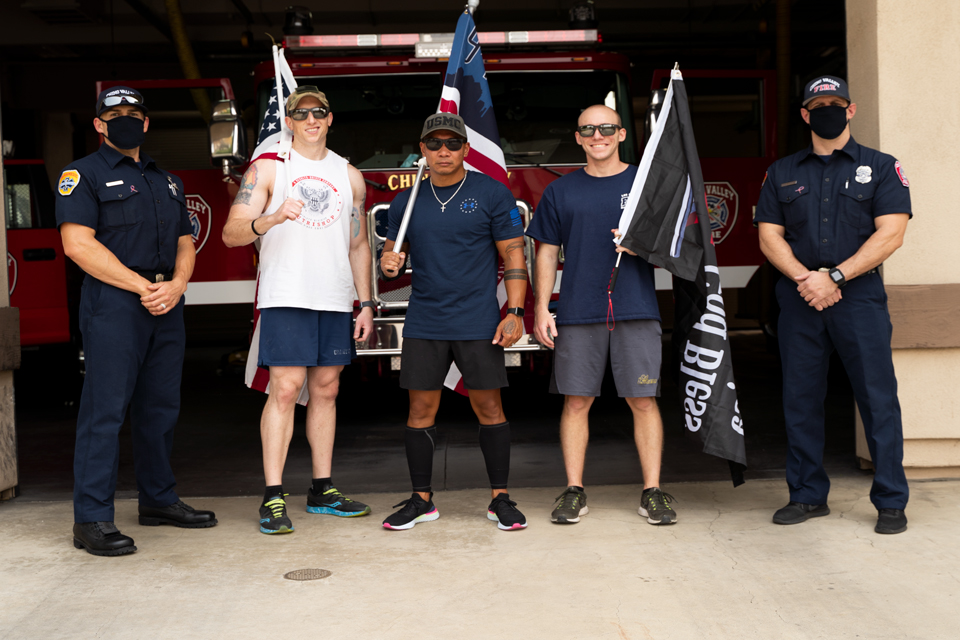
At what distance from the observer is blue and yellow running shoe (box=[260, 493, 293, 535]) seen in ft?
13.1

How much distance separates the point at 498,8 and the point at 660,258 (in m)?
9.15

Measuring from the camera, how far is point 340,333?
427 centimetres

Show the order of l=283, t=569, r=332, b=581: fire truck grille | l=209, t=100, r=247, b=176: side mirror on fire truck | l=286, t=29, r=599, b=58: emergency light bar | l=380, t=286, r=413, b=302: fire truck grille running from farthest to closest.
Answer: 1. l=380, t=286, r=413, b=302: fire truck grille
2. l=286, t=29, r=599, b=58: emergency light bar
3. l=209, t=100, r=247, b=176: side mirror on fire truck
4. l=283, t=569, r=332, b=581: fire truck grille

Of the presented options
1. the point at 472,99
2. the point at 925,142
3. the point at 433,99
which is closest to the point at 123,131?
the point at 472,99

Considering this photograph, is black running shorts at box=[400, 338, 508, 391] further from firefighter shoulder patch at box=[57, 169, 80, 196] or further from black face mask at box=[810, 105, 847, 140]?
black face mask at box=[810, 105, 847, 140]

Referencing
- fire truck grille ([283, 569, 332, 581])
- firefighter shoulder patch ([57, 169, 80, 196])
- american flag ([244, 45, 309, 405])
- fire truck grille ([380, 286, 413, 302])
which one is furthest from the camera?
fire truck grille ([380, 286, 413, 302])

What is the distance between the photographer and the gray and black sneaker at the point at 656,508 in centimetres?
402

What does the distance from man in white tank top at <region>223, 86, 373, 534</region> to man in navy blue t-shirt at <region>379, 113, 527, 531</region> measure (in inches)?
11.6

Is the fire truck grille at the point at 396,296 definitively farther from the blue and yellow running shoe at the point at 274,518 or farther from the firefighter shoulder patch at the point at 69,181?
the firefighter shoulder patch at the point at 69,181

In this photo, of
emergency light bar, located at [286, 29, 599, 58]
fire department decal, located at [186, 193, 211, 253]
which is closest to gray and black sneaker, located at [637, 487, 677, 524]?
emergency light bar, located at [286, 29, 599, 58]

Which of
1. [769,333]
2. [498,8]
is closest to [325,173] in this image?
[769,333]

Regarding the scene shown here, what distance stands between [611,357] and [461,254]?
0.84 meters

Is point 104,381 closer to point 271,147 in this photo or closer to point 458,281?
point 271,147

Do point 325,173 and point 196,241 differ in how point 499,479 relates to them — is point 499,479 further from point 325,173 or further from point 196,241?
point 196,241
